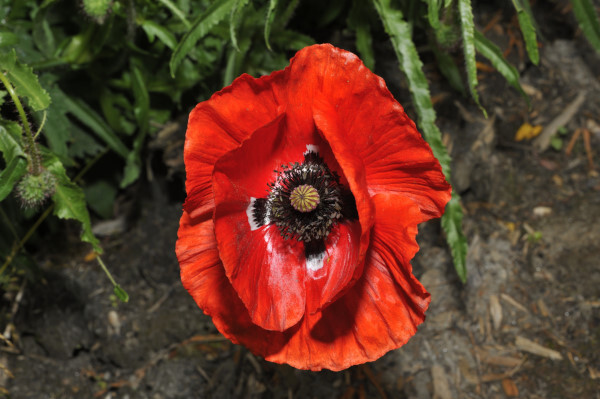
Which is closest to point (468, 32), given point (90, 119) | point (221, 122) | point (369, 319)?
point (221, 122)

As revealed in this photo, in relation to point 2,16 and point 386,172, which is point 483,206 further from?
point 2,16

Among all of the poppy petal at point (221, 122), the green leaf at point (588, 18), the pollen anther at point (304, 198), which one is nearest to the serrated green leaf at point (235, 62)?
the poppy petal at point (221, 122)

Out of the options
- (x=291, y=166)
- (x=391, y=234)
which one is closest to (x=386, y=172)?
(x=391, y=234)

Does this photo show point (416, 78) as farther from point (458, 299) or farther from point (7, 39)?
point (7, 39)

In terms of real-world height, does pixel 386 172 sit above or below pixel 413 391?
above

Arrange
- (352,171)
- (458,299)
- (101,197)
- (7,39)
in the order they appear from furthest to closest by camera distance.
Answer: (101,197), (458,299), (7,39), (352,171)

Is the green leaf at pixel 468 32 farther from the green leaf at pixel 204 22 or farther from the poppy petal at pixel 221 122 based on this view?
the green leaf at pixel 204 22
